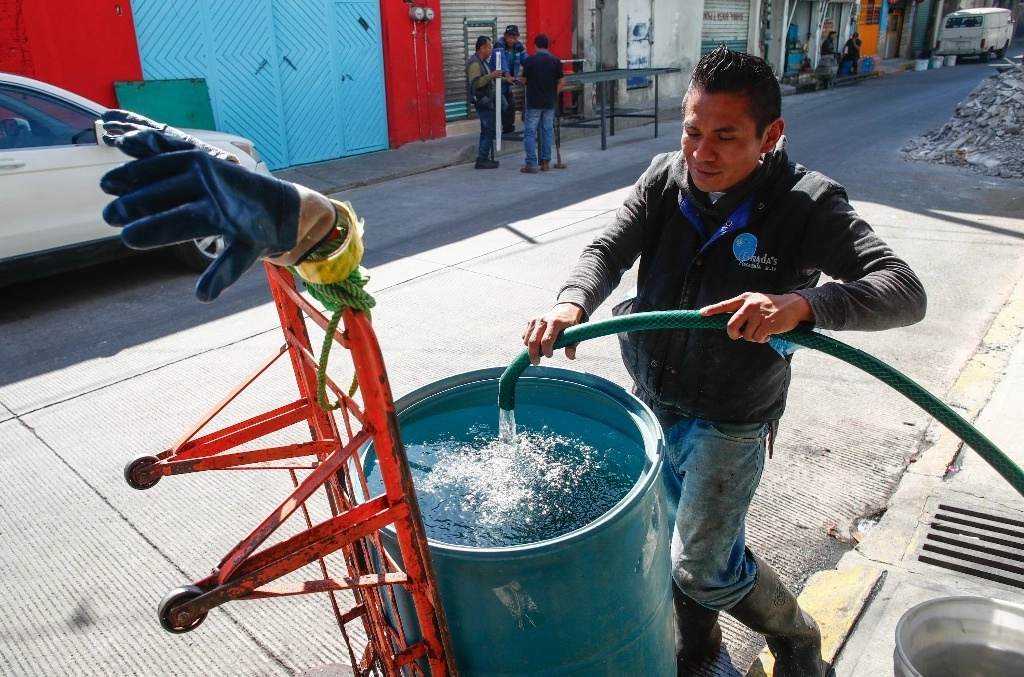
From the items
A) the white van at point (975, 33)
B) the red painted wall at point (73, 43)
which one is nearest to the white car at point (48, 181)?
the red painted wall at point (73, 43)

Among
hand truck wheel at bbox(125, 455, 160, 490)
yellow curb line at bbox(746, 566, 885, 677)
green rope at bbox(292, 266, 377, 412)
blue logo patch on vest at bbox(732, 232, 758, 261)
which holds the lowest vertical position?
yellow curb line at bbox(746, 566, 885, 677)

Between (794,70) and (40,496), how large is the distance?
26.2m

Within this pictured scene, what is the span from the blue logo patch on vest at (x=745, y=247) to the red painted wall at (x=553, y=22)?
45.9 ft

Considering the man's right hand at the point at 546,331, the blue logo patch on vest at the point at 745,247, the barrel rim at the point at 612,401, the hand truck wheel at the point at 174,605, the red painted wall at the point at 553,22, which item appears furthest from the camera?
the red painted wall at the point at 553,22

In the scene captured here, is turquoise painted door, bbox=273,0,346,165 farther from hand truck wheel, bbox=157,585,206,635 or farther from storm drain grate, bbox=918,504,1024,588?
hand truck wheel, bbox=157,585,206,635

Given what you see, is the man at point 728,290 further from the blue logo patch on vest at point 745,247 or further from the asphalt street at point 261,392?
the asphalt street at point 261,392

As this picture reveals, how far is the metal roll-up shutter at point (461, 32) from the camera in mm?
13156

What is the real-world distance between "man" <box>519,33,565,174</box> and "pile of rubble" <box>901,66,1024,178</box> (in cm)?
515

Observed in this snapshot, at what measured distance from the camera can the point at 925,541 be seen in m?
2.90

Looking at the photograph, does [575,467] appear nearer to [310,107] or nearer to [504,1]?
[310,107]

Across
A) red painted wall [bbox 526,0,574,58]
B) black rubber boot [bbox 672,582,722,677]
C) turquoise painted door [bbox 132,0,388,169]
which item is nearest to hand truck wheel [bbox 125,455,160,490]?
black rubber boot [bbox 672,582,722,677]

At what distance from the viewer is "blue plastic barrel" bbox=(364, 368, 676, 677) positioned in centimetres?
145

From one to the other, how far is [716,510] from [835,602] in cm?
100

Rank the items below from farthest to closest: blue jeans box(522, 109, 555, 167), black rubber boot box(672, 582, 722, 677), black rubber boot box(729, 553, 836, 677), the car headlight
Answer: blue jeans box(522, 109, 555, 167) < the car headlight < black rubber boot box(672, 582, 722, 677) < black rubber boot box(729, 553, 836, 677)
